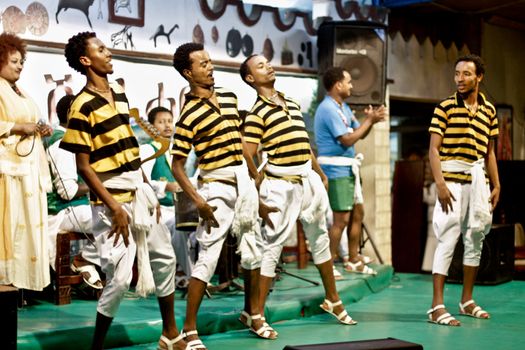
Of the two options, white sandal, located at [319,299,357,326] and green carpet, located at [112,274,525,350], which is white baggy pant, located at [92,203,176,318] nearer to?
green carpet, located at [112,274,525,350]

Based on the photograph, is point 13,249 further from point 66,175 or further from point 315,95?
point 315,95

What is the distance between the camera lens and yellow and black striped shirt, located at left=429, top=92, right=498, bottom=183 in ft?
20.2

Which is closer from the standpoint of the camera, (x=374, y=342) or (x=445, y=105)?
(x=374, y=342)

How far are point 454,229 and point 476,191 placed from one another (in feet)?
1.02

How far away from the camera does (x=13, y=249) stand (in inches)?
220

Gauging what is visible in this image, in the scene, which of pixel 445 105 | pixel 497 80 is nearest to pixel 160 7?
pixel 445 105

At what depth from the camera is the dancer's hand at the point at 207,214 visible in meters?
4.98

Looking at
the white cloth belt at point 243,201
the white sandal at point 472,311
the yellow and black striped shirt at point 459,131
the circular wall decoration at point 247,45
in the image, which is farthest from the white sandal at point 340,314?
the circular wall decoration at point 247,45

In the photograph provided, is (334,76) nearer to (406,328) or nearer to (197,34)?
(197,34)

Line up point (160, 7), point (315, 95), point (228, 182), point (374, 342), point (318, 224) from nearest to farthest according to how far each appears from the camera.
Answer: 1. point (374, 342)
2. point (228, 182)
3. point (318, 224)
4. point (160, 7)
5. point (315, 95)

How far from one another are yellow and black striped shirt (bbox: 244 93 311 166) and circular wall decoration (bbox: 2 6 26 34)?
2251 mm

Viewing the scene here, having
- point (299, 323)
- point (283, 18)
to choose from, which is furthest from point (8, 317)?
point (283, 18)

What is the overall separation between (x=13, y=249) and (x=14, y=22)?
2.12 metres

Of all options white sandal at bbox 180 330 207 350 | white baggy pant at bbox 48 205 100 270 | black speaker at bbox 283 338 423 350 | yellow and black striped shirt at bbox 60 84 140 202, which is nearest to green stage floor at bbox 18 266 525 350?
white sandal at bbox 180 330 207 350
